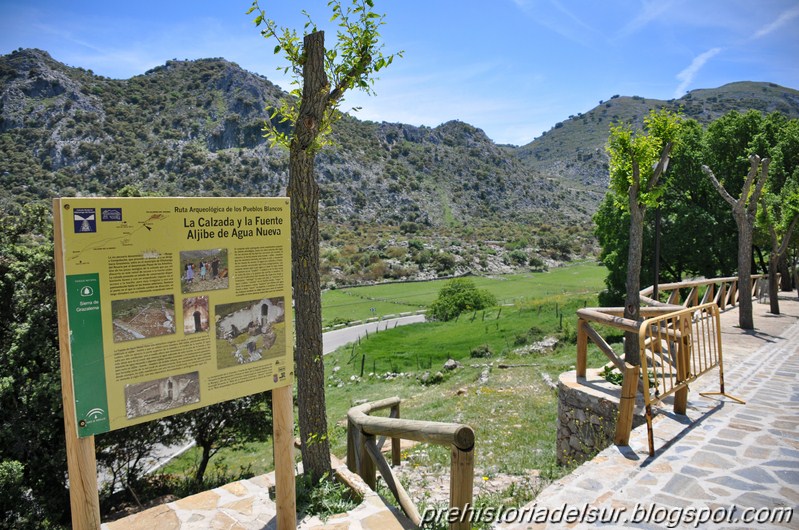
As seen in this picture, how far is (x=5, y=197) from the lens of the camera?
1640 inches

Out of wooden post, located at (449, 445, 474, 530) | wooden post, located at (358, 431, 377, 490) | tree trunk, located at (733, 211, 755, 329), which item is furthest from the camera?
tree trunk, located at (733, 211, 755, 329)

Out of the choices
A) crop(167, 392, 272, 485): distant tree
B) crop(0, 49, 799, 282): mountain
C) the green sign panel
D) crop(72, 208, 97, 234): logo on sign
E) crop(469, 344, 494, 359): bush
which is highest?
crop(0, 49, 799, 282): mountain

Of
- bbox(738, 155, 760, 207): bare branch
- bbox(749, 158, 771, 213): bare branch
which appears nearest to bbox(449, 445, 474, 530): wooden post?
bbox(738, 155, 760, 207): bare branch

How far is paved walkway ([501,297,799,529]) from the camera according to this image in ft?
12.2

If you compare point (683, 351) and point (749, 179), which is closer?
point (683, 351)

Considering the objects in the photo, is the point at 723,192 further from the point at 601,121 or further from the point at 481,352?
the point at 601,121

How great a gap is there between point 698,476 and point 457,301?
2852 cm

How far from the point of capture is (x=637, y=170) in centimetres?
812

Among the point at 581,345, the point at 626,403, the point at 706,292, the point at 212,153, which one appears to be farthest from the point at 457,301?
the point at 212,153

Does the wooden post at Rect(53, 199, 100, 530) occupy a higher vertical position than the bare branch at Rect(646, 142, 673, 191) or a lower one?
lower

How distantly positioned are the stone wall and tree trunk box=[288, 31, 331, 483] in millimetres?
3592

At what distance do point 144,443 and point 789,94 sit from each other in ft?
490

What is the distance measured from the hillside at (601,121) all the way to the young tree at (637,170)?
105 metres

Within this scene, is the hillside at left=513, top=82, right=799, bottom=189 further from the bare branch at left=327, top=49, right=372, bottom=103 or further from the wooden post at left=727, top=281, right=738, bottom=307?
the bare branch at left=327, top=49, right=372, bottom=103
